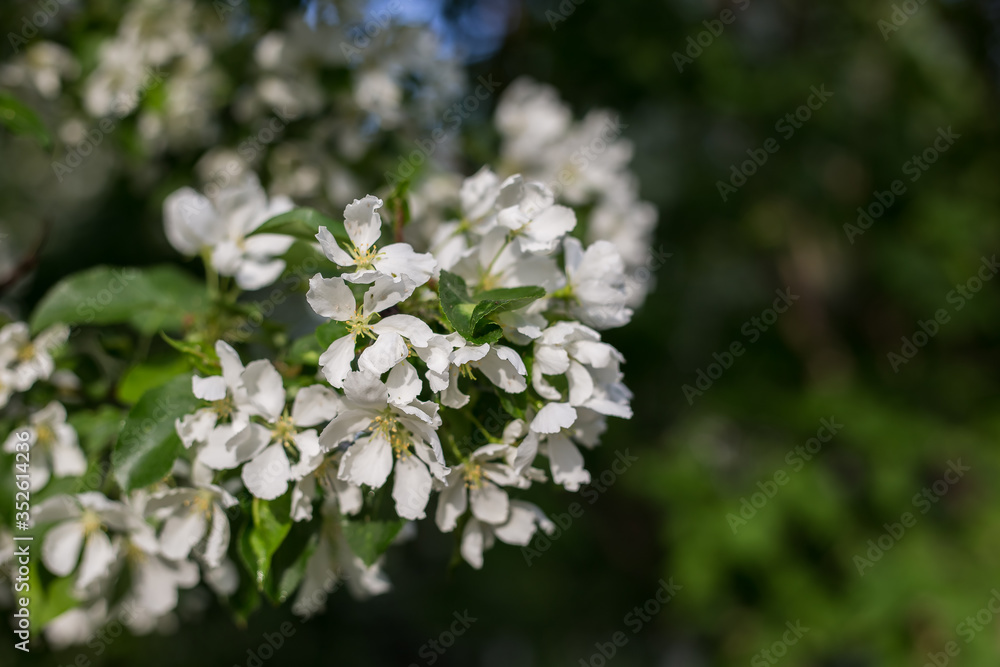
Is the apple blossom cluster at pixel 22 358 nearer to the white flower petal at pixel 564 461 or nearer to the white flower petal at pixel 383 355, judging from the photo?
the white flower petal at pixel 383 355

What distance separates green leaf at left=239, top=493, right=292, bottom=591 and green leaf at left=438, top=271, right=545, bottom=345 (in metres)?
0.37

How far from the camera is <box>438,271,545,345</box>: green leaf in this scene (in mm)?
904

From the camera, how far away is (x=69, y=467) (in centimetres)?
Answer: 127

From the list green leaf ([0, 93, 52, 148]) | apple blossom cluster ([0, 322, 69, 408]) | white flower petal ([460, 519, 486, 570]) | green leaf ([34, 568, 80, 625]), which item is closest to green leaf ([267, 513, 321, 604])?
white flower petal ([460, 519, 486, 570])

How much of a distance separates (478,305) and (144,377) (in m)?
0.67

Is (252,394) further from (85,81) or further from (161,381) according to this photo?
(85,81)

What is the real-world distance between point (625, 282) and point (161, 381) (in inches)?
30.4

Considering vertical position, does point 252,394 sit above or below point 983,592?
above

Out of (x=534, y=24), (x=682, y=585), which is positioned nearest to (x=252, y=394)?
(x=534, y=24)

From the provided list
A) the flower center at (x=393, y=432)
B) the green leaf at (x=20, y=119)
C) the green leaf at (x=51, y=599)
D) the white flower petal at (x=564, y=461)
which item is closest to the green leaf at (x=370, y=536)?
the flower center at (x=393, y=432)

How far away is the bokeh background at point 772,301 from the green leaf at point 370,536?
122 centimetres

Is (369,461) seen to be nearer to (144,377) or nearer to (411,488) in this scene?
(411,488)

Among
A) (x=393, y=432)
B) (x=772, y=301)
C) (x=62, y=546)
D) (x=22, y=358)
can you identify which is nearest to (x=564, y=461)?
(x=393, y=432)

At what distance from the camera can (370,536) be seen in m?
1.06
